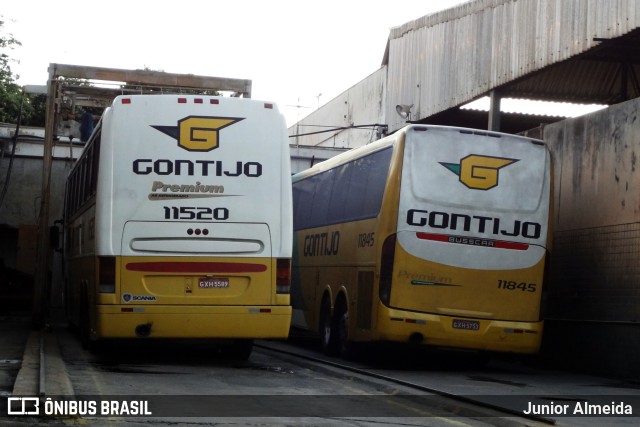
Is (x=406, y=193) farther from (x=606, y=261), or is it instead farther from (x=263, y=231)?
(x=606, y=261)

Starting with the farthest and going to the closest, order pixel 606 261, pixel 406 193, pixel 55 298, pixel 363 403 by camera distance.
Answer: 1. pixel 55 298
2. pixel 606 261
3. pixel 406 193
4. pixel 363 403

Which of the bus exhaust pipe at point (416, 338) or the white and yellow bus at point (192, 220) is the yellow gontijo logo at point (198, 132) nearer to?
the white and yellow bus at point (192, 220)

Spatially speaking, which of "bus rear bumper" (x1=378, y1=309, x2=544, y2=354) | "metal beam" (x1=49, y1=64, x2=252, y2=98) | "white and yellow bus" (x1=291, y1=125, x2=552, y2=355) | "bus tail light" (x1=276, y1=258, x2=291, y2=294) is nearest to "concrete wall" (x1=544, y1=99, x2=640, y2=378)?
"white and yellow bus" (x1=291, y1=125, x2=552, y2=355)

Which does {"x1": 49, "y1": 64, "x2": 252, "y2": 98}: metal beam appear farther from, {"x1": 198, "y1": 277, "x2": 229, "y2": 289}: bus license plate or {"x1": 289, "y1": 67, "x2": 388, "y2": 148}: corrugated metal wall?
{"x1": 289, "y1": 67, "x2": 388, "y2": 148}: corrugated metal wall

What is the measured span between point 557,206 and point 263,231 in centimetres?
625

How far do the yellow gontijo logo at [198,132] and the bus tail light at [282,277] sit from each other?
1.77 metres

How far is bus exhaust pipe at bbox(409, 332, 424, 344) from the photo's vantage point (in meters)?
16.3

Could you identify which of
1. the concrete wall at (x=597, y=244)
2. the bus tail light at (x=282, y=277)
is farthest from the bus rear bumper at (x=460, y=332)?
the bus tail light at (x=282, y=277)

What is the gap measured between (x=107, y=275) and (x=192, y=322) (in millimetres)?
1251

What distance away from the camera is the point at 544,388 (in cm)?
1466

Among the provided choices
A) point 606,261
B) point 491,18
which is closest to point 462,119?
point 491,18

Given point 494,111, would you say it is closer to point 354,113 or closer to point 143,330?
point 143,330

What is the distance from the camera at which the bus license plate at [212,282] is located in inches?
597

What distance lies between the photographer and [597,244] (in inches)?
704
